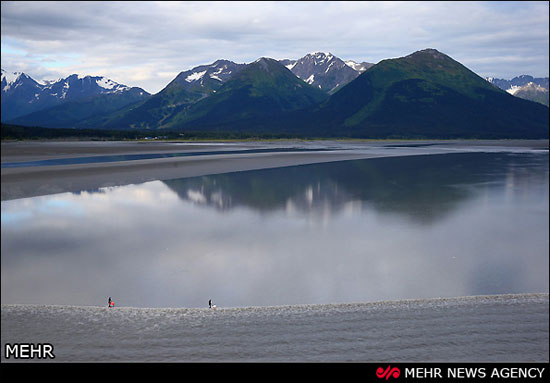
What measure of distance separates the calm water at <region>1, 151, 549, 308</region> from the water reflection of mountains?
335 mm

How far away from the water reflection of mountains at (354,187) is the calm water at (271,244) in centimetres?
33

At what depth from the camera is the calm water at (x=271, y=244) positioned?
1822 cm

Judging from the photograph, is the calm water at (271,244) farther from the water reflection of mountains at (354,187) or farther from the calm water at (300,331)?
the calm water at (300,331)

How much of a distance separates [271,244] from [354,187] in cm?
2389

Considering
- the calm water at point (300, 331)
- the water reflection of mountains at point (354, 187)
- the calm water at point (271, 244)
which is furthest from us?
the water reflection of mountains at point (354, 187)

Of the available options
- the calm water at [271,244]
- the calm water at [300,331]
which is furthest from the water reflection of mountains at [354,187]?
the calm water at [300,331]

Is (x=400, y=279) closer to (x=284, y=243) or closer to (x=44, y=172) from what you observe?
(x=284, y=243)

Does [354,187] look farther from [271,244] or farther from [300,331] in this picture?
[300,331]

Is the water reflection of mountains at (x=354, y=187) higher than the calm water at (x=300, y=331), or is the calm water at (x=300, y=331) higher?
the water reflection of mountains at (x=354, y=187)

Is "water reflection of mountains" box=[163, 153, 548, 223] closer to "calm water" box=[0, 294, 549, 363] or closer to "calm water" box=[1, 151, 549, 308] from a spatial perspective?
"calm water" box=[1, 151, 549, 308]

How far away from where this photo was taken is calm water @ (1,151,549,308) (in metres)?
18.2

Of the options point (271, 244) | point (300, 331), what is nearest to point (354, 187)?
point (271, 244)

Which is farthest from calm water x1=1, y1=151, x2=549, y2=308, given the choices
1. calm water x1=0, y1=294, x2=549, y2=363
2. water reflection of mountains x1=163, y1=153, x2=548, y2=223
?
calm water x1=0, y1=294, x2=549, y2=363
